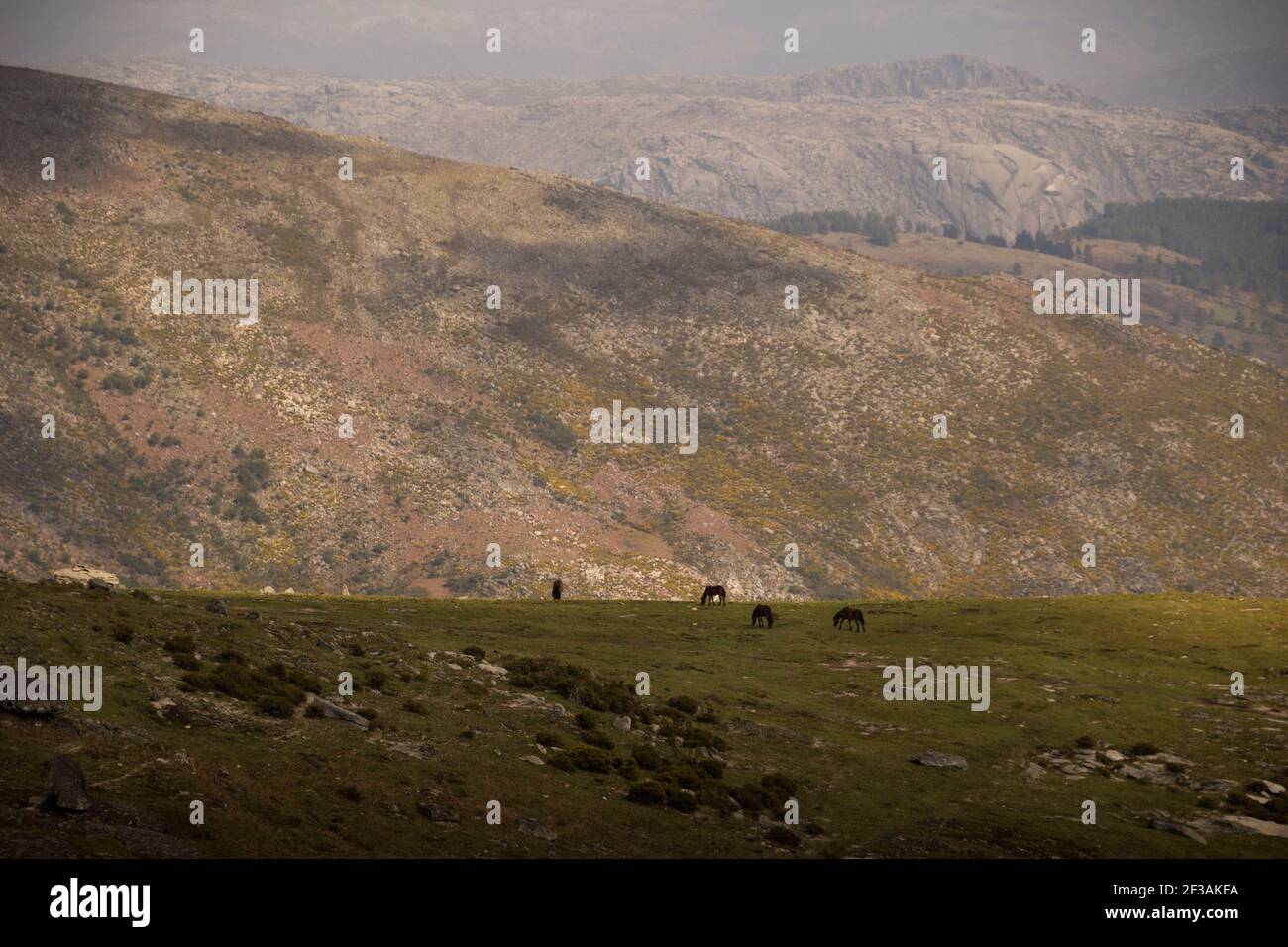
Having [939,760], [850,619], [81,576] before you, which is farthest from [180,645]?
[850,619]

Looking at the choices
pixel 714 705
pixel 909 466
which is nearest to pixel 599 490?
pixel 909 466

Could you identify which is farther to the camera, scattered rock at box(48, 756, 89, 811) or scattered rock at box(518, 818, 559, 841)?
scattered rock at box(518, 818, 559, 841)

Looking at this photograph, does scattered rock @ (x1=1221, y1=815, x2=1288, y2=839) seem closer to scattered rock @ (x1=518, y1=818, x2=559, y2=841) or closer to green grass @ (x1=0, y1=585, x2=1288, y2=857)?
green grass @ (x1=0, y1=585, x2=1288, y2=857)

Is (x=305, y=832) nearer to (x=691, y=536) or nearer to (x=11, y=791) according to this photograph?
(x=11, y=791)

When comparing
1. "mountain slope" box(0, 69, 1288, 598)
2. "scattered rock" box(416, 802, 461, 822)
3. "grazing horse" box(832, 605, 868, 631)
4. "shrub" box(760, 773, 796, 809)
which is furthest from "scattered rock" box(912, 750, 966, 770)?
"mountain slope" box(0, 69, 1288, 598)

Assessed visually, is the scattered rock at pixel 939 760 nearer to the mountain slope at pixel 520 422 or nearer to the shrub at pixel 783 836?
the shrub at pixel 783 836

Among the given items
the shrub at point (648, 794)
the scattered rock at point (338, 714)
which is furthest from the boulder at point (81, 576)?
the shrub at point (648, 794)
